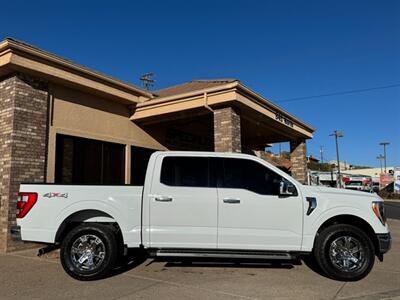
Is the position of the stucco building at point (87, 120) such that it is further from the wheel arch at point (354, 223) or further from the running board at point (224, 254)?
the wheel arch at point (354, 223)

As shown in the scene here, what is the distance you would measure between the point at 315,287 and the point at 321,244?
74 centimetres

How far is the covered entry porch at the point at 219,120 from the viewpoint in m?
11.2

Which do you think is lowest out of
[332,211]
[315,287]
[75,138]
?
[315,287]

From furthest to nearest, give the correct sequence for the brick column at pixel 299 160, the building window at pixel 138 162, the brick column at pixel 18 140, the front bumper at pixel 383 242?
the brick column at pixel 299 160, the building window at pixel 138 162, the brick column at pixel 18 140, the front bumper at pixel 383 242

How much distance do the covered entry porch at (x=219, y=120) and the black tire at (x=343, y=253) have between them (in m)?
4.87

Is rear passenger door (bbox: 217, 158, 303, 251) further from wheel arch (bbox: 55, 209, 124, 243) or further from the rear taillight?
the rear taillight

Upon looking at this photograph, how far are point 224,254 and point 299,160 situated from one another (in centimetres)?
1128

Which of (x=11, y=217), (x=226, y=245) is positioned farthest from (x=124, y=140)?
(x=226, y=245)

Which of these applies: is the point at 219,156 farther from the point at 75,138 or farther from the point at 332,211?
the point at 75,138

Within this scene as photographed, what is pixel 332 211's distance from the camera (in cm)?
669

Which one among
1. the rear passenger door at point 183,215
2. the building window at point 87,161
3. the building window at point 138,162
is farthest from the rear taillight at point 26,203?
the building window at point 138,162

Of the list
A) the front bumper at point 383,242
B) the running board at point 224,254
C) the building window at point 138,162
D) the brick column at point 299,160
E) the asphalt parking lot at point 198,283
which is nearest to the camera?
the asphalt parking lot at point 198,283

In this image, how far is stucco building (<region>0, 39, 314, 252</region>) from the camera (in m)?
9.32

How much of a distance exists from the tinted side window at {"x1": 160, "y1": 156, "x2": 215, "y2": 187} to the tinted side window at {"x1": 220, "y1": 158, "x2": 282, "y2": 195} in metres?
0.31
